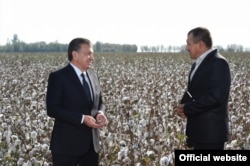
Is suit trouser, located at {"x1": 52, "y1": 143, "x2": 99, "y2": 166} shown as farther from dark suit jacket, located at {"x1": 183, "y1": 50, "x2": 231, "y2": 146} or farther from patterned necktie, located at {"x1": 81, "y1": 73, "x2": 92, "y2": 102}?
dark suit jacket, located at {"x1": 183, "y1": 50, "x2": 231, "y2": 146}

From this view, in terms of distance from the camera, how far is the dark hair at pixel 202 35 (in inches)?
158

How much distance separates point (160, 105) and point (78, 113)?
6060 mm

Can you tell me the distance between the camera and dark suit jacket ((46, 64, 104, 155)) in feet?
12.4

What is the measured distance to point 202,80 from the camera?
13.3 ft

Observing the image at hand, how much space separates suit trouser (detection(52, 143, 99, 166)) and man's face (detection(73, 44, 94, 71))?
0.69 metres

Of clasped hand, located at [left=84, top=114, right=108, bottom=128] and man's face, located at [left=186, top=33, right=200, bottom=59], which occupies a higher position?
man's face, located at [left=186, top=33, right=200, bottom=59]

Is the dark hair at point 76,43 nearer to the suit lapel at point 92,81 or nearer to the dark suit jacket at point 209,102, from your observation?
the suit lapel at point 92,81

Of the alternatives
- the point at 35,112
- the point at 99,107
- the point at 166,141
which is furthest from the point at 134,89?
the point at 99,107

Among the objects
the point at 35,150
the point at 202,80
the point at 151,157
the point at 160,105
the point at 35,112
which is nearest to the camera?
the point at 202,80

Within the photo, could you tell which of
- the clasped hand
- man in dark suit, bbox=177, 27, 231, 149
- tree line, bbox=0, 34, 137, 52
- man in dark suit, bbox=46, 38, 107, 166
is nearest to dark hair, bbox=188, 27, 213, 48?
man in dark suit, bbox=177, 27, 231, 149

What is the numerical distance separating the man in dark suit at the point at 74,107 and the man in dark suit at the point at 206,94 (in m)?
0.82

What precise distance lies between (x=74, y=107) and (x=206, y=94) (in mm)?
1088

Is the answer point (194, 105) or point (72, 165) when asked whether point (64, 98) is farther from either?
point (194, 105)

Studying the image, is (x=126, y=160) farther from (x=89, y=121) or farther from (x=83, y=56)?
(x=83, y=56)
